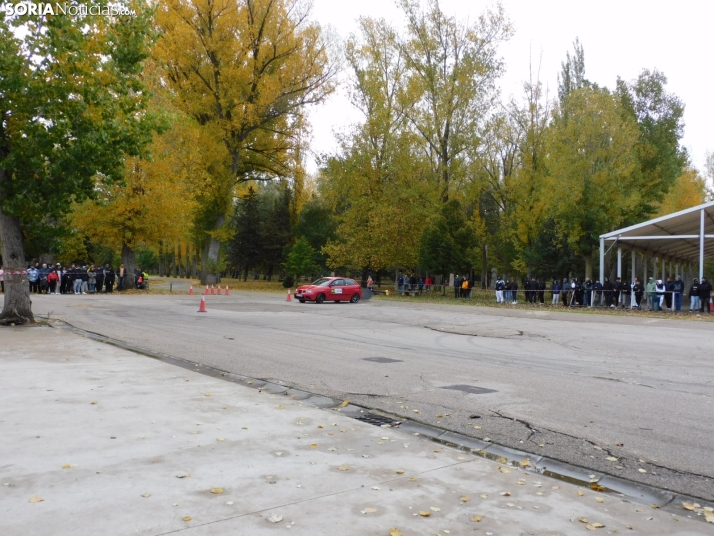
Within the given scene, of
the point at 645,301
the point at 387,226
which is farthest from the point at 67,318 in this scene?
the point at 645,301

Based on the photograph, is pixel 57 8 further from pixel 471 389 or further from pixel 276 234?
pixel 276 234

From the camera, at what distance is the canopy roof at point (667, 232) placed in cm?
3067

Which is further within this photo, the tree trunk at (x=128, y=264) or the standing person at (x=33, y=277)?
the tree trunk at (x=128, y=264)

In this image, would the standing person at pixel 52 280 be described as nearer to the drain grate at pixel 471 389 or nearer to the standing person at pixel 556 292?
the standing person at pixel 556 292

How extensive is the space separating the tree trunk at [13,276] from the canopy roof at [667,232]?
26.6m

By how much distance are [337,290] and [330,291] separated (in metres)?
0.49

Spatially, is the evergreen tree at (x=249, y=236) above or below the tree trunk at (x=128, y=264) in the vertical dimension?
above

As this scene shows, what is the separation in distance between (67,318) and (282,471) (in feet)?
59.7

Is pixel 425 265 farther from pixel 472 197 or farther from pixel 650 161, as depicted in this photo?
pixel 650 161

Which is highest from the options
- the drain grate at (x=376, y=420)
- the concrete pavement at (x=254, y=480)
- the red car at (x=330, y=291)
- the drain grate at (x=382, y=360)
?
the red car at (x=330, y=291)

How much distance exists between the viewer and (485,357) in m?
14.0

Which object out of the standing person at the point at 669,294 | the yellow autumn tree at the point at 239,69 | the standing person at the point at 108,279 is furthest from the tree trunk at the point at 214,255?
the standing person at the point at 669,294

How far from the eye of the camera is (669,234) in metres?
34.7

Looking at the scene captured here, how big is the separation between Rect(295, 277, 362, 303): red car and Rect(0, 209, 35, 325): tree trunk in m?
16.9
